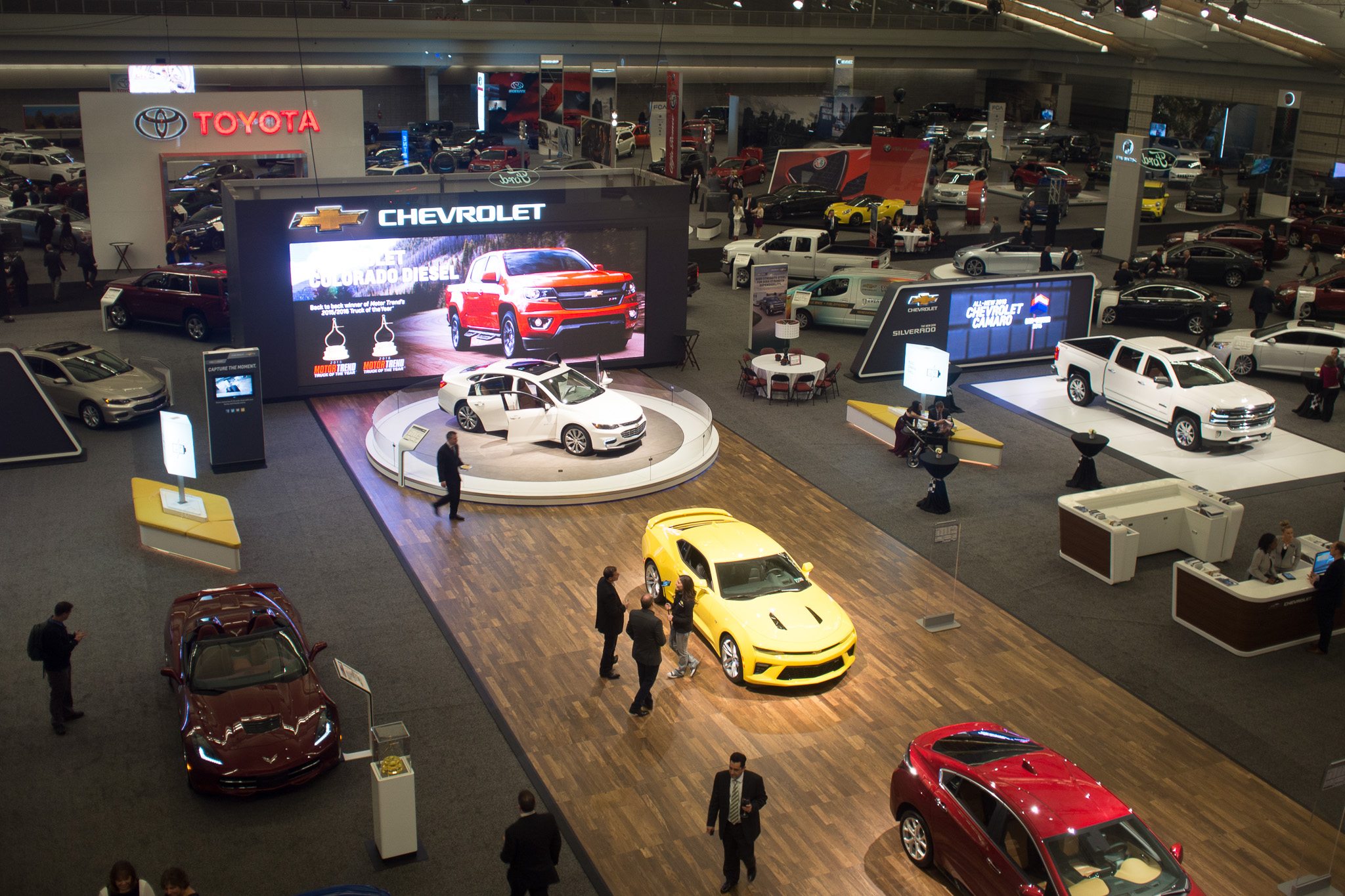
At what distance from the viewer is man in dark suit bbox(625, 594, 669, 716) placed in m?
10.4

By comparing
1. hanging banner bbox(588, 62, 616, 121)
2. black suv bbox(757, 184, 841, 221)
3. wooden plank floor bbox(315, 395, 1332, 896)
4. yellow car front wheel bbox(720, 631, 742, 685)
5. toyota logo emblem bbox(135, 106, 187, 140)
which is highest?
hanging banner bbox(588, 62, 616, 121)

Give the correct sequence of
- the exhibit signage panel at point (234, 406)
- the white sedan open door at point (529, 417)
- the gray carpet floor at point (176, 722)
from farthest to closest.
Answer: the white sedan open door at point (529, 417)
the exhibit signage panel at point (234, 406)
the gray carpet floor at point (176, 722)

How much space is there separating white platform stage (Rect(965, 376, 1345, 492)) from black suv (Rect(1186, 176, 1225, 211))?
21.8m

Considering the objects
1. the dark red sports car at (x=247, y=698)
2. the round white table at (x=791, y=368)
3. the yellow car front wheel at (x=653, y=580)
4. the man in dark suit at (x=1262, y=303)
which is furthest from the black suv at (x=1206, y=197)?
the dark red sports car at (x=247, y=698)

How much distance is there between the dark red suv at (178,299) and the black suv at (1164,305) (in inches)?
702

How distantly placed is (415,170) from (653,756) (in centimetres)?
3066

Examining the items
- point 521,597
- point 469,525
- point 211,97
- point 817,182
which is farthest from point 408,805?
point 817,182

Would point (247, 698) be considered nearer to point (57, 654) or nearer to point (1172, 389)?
point (57, 654)

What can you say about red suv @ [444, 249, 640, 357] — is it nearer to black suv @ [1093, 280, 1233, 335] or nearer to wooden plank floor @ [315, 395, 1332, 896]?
wooden plank floor @ [315, 395, 1332, 896]

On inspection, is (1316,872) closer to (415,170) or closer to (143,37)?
(415,170)

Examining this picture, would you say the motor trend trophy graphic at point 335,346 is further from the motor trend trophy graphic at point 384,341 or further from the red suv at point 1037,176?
the red suv at point 1037,176

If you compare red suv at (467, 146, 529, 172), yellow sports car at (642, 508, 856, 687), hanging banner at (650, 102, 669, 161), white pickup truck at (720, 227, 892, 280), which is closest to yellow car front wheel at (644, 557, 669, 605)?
yellow sports car at (642, 508, 856, 687)

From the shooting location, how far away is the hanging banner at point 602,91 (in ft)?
135

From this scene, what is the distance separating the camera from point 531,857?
7.70m
